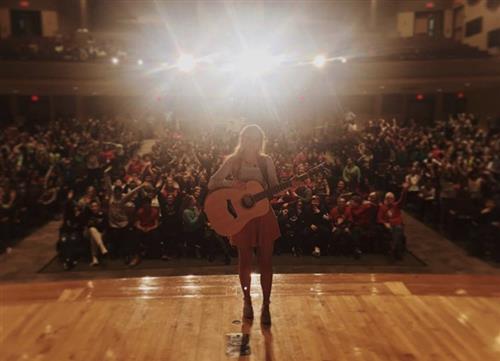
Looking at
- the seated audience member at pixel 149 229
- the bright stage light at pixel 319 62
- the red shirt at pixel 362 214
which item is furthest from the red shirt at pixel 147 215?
the bright stage light at pixel 319 62

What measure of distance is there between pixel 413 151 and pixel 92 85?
13297 millimetres

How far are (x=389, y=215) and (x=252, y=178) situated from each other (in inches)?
153

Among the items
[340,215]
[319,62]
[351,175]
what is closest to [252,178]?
[340,215]

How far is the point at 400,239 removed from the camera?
6.95 m

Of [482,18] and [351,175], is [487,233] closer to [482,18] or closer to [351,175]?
[351,175]

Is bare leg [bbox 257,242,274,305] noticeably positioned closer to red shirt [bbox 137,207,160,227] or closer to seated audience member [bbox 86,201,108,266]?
red shirt [bbox 137,207,160,227]

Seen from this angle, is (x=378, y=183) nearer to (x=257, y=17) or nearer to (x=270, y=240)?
(x=270, y=240)

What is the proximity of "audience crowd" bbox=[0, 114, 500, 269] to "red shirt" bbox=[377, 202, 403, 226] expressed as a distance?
1 centimetres

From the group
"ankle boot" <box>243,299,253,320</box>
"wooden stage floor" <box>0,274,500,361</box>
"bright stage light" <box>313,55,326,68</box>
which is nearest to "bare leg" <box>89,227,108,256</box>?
"wooden stage floor" <box>0,274,500,361</box>

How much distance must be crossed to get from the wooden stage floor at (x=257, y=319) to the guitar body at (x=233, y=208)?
2.52ft

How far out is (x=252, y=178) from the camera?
3.57 m

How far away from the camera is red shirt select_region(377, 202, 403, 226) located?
689 cm

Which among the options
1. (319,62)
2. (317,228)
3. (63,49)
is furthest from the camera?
(63,49)

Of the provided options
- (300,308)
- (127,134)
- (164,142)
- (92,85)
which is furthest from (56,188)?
(92,85)
